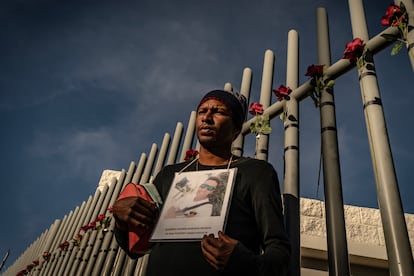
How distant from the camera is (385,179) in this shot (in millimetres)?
1214

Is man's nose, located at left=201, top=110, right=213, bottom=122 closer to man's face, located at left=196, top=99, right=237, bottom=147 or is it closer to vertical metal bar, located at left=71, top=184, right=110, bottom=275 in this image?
man's face, located at left=196, top=99, right=237, bottom=147

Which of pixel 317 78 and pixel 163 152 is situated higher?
pixel 163 152

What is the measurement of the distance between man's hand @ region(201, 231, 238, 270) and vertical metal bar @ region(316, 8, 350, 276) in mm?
660

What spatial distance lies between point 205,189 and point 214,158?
0.83 feet

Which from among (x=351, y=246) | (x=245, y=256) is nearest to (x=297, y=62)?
(x=245, y=256)

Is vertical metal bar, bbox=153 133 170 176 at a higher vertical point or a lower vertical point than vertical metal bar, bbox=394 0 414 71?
higher

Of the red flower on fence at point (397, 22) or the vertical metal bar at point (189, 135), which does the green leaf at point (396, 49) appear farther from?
the vertical metal bar at point (189, 135)

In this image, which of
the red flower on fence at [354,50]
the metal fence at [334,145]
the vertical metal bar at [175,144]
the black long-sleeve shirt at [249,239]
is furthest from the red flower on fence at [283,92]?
the vertical metal bar at [175,144]

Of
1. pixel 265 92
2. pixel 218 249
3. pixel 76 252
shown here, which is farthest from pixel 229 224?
pixel 76 252

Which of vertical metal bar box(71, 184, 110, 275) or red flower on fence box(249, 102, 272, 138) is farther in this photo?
vertical metal bar box(71, 184, 110, 275)

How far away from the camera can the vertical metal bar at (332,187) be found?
4.23 ft

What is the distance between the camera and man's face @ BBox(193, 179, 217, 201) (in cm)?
110

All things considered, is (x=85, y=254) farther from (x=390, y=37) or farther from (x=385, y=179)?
(x=390, y=37)

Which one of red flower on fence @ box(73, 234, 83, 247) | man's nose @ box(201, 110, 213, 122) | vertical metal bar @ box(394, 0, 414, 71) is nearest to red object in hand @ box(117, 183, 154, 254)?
man's nose @ box(201, 110, 213, 122)
